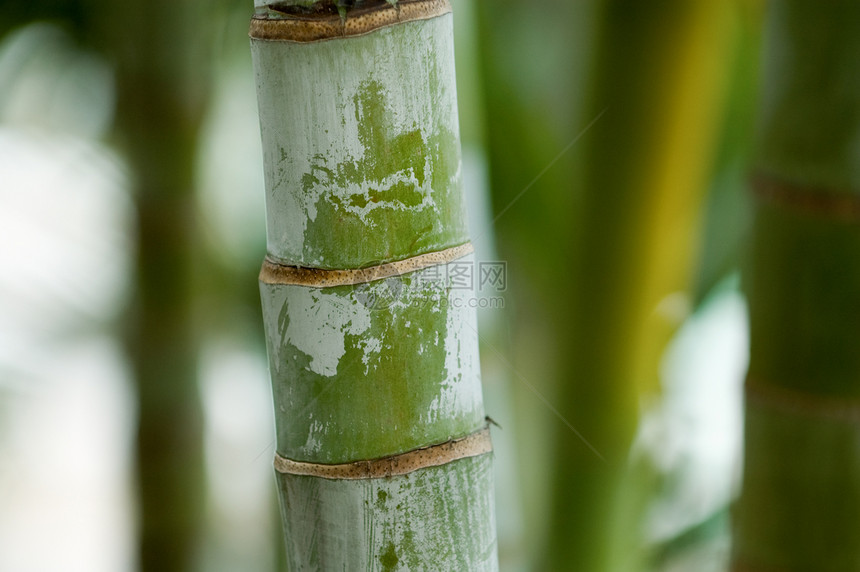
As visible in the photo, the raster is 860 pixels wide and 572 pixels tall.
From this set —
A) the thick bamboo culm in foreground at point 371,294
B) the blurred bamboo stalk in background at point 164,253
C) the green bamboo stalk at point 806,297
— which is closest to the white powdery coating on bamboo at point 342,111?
the thick bamboo culm in foreground at point 371,294

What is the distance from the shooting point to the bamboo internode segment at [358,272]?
209 mm

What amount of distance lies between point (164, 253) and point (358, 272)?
0.49 m

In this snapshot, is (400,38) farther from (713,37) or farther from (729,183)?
(729,183)

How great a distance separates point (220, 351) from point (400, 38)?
2.22 ft

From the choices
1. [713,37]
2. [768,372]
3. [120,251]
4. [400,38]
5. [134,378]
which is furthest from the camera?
[120,251]

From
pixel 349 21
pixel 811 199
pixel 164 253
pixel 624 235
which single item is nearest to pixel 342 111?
pixel 349 21

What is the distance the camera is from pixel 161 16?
2.02 ft

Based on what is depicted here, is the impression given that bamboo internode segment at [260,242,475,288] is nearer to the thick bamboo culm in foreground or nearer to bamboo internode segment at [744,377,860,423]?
the thick bamboo culm in foreground

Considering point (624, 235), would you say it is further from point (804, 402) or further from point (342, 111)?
point (342, 111)

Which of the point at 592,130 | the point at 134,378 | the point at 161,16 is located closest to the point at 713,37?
the point at 592,130

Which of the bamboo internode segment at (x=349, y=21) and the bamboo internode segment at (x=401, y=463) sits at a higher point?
the bamboo internode segment at (x=349, y=21)

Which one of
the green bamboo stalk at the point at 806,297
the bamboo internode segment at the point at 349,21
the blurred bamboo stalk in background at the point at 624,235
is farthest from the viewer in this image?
the blurred bamboo stalk in background at the point at 624,235

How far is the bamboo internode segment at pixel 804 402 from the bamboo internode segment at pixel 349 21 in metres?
0.26

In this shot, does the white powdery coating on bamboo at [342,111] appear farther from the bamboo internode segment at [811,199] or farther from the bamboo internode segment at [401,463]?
the bamboo internode segment at [811,199]
